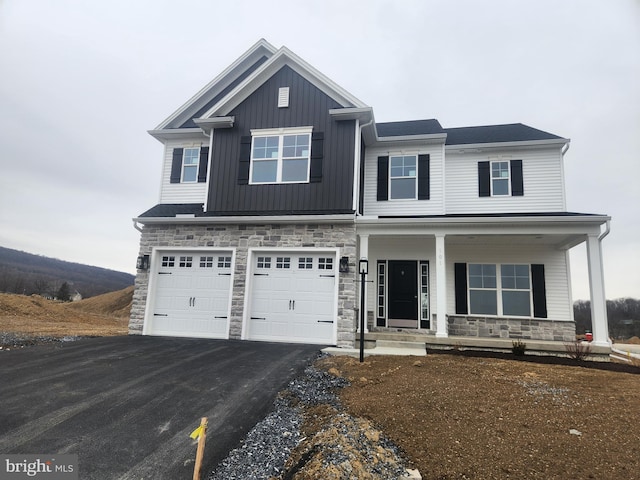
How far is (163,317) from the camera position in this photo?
30.4ft

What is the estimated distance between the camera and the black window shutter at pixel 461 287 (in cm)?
1017

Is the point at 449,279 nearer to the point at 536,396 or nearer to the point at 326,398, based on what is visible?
the point at 536,396

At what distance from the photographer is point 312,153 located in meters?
9.28

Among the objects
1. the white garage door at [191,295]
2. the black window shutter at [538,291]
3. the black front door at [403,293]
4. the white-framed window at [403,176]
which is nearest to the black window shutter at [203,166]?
the white garage door at [191,295]

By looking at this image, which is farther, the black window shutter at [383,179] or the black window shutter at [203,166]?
the black window shutter at [203,166]

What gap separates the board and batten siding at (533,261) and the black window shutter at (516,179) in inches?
60.8

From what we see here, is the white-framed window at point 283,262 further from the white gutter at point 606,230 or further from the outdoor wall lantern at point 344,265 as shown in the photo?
the white gutter at point 606,230

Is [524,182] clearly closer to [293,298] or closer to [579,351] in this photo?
[579,351]

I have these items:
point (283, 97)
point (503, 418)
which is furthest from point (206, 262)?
point (503, 418)

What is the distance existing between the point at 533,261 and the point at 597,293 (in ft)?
7.66

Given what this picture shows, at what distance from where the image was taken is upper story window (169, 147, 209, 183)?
1081cm

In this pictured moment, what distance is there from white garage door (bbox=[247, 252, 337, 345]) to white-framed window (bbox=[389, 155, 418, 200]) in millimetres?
3274

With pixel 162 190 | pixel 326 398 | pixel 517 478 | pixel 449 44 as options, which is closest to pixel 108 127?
pixel 162 190

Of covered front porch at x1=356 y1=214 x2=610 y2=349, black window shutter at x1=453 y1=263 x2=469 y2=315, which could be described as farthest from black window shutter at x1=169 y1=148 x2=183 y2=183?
black window shutter at x1=453 y1=263 x2=469 y2=315
